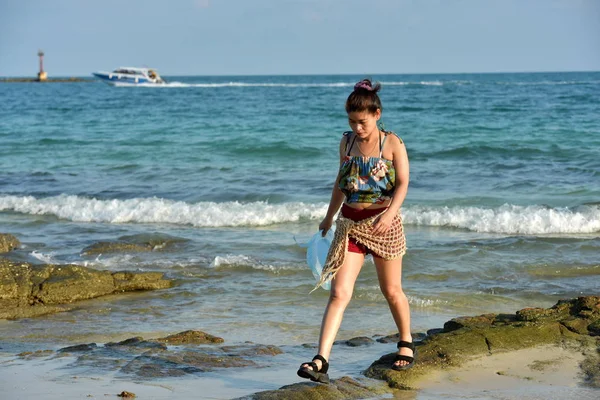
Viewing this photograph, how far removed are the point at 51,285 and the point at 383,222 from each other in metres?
4.32

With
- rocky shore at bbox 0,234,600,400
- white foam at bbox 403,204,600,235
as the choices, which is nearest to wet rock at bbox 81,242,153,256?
white foam at bbox 403,204,600,235

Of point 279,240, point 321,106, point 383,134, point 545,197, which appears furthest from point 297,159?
point 321,106

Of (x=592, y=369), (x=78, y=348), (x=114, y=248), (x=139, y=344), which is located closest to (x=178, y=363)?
(x=139, y=344)

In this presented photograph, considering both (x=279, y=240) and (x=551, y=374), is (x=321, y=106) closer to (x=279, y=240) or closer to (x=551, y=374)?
(x=279, y=240)

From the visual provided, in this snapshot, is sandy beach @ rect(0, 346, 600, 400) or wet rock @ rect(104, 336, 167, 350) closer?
sandy beach @ rect(0, 346, 600, 400)

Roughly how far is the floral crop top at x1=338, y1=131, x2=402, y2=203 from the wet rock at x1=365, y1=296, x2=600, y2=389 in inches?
38.7

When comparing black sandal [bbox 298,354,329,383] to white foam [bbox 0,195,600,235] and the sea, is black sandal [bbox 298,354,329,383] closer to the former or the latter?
the sea

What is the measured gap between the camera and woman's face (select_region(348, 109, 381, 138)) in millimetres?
4305

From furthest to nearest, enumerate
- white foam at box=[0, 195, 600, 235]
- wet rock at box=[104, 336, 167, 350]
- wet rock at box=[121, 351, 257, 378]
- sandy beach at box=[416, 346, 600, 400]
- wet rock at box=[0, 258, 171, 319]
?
white foam at box=[0, 195, 600, 235] → wet rock at box=[0, 258, 171, 319] → wet rock at box=[104, 336, 167, 350] → wet rock at box=[121, 351, 257, 378] → sandy beach at box=[416, 346, 600, 400]

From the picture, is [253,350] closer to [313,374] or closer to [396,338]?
[396,338]

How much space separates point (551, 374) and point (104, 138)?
873 inches

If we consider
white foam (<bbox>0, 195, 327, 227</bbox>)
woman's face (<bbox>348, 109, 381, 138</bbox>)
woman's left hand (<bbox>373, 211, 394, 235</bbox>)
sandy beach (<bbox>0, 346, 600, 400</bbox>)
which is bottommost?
white foam (<bbox>0, 195, 327, 227</bbox>)

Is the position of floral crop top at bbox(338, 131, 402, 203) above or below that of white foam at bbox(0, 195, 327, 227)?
above

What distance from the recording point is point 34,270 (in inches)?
310
